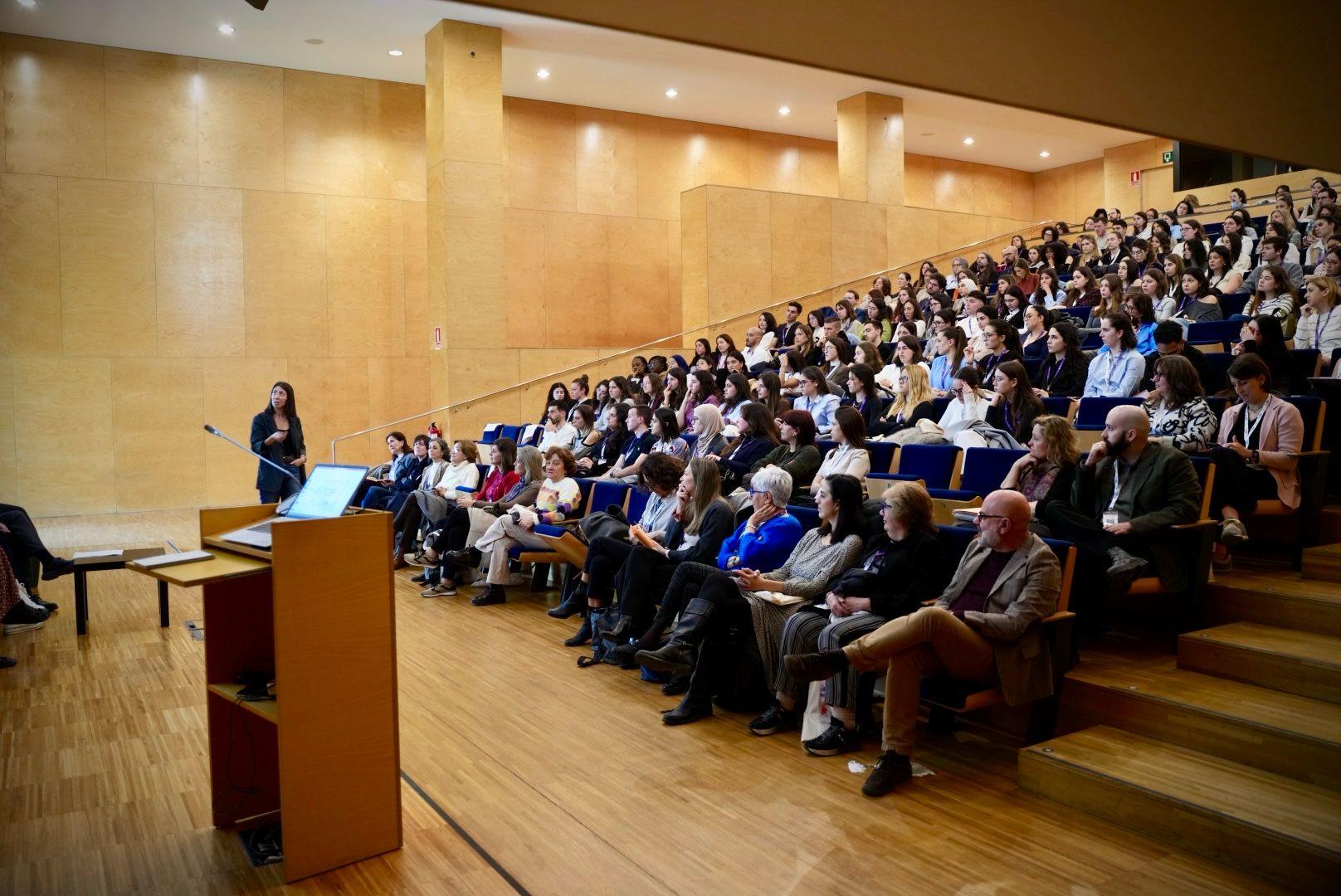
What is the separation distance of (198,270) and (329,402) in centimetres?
208

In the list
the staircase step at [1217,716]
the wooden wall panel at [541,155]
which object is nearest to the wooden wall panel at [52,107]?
the wooden wall panel at [541,155]

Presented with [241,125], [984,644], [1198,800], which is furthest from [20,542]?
[241,125]

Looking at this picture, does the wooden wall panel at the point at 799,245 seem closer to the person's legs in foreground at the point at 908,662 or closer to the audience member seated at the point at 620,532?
the audience member seated at the point at 620,532

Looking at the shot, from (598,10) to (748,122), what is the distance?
14.3 m

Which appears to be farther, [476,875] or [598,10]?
[476,875]

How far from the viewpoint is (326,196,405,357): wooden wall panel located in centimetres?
1180

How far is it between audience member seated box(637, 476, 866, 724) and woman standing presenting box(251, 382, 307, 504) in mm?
4129

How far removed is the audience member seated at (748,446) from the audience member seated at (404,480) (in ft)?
10.8

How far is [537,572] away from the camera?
20.8 feet

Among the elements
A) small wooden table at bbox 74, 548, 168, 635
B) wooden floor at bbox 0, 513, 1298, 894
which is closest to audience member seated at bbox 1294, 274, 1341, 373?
wooden floor at bbox 0, 513, 1298, 894

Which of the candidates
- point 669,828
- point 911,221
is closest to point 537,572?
point 669,828

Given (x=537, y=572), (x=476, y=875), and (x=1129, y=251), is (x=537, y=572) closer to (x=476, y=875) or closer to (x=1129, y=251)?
(x=476, y=875)

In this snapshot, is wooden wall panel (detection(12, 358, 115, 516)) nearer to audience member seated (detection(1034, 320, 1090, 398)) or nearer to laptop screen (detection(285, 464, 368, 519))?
laptop screen (detection(285, 464, 368, 519))

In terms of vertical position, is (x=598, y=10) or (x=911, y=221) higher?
(x=911, y=221)
